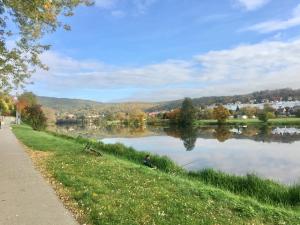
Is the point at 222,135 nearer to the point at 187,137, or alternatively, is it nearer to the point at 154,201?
the point at 187,137

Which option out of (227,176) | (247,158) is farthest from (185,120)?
(227,176)

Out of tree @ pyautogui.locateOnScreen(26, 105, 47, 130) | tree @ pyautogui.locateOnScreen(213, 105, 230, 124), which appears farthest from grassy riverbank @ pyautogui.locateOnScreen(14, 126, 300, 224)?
tree @ pyautogui.locateOnScreen(213, 105, 230, 124)

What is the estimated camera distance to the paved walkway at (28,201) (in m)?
7.99

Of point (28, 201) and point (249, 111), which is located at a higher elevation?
point (28, 201)

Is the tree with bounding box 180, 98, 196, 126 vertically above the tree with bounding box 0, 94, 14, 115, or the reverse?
the tree with bounding box 0, 94, 14, 115

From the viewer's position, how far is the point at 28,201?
965cm

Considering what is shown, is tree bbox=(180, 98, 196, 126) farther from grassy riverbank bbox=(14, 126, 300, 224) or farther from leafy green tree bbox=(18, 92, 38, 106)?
grassy riverbank bbox=(14, 126, 300, 224)

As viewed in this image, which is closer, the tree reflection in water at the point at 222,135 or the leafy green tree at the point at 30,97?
the tree reflection in water at the point at 222,135

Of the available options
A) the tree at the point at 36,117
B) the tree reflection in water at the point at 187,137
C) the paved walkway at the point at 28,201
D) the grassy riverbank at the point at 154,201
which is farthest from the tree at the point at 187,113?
the paved walkway at the point at 28,201

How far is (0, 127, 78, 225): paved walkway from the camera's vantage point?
26.2 feet

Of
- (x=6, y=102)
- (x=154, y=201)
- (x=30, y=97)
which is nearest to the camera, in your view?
(x=154, y=201)

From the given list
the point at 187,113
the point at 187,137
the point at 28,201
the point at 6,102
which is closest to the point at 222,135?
the point at 187,137

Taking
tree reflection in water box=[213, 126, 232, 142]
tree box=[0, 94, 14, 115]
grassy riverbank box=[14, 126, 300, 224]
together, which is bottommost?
tree reflection in water box=[213, 126, 232, 142]

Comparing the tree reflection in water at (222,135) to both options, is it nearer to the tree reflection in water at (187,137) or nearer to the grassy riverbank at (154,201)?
the tree reflection in water at (187,137)
